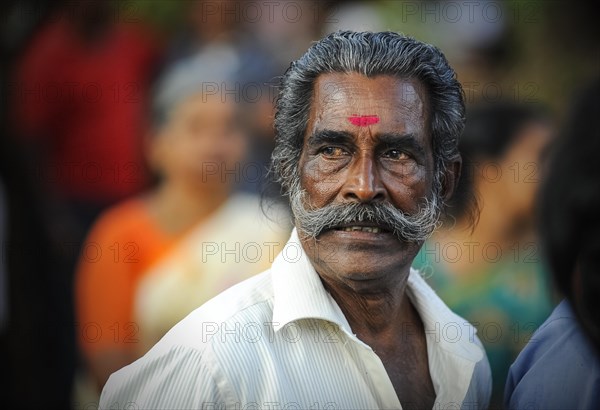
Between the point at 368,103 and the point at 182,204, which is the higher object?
the point at 368,103

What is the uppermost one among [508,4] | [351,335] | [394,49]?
[508,4]

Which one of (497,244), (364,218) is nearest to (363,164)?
(364,218)

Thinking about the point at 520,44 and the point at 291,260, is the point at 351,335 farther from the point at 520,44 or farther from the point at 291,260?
the point at 520,44

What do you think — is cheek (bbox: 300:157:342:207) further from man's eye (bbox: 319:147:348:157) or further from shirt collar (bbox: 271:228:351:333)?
shirt collar (bbox: 271:228:351:333)

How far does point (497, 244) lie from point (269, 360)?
8.87ft

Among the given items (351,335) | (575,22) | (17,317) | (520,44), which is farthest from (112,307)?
(575,22)

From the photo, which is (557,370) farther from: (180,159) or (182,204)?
(180,159)

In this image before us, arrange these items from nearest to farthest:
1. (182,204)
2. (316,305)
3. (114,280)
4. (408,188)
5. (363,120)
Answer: (316,305)
(363,120)
(408,188)
(114,280)
(182,204)

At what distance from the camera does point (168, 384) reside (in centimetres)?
284

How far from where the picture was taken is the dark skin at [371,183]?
3.18 meters

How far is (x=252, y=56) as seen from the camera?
5.54 metres

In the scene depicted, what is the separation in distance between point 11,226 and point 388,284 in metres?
1.97

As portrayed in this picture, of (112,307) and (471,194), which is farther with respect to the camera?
(112,307)

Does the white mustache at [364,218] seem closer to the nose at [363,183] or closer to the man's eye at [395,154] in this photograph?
the nose at [363,183]
